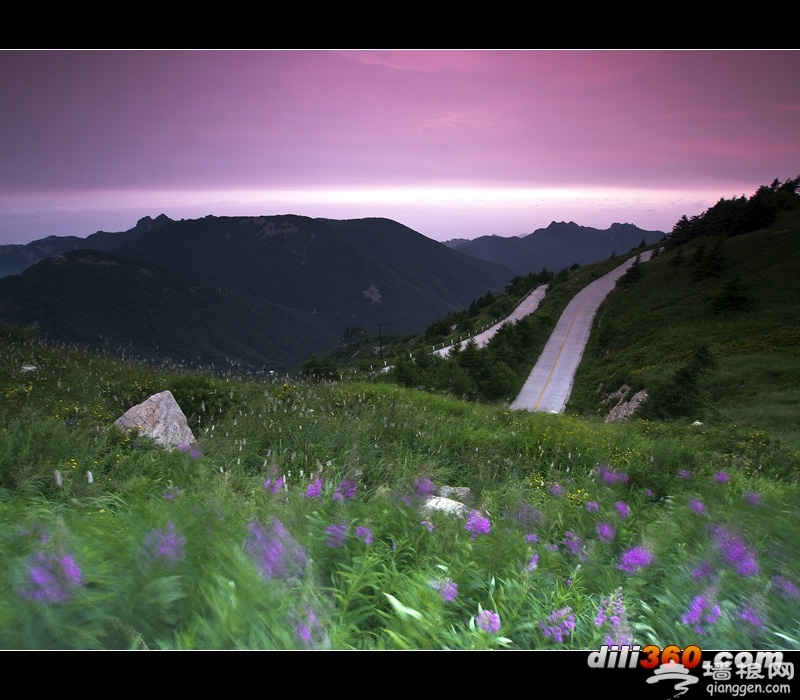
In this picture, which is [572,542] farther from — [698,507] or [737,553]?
[698,507]

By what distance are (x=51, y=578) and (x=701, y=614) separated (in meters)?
2.61

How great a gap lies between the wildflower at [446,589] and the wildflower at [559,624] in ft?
1.18

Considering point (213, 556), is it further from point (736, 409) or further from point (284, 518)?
point (736, 409)

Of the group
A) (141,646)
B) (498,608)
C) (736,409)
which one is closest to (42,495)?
(141,646)

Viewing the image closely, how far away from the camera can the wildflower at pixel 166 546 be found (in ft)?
6.23

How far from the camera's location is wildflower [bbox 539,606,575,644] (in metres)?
1.73

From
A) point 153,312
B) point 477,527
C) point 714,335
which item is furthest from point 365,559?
point 153,312

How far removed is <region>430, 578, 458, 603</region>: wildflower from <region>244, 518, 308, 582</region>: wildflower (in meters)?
0.62

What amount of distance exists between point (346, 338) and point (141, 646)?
423 feet

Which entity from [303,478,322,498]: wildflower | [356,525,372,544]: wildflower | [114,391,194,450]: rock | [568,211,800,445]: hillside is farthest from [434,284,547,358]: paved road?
[356,525,372,544]: wildflower

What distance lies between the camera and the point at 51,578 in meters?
1.67

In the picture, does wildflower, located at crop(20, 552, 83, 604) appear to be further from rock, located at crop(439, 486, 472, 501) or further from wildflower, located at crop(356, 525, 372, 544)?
rock, located at crop(439, 486, 472, 501)
